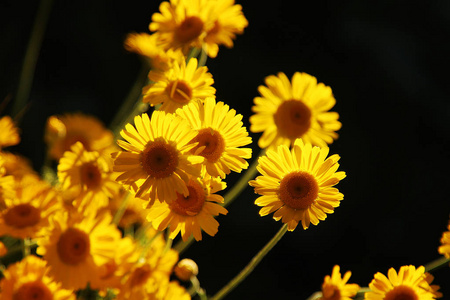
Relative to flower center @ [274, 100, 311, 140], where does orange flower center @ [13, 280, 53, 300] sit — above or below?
below

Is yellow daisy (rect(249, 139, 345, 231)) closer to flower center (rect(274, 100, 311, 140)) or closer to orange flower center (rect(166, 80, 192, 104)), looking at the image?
orange flower center (rect(166, 80, 192, 104))

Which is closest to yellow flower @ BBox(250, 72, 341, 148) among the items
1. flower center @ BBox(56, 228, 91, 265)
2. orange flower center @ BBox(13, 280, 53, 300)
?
flower center @ BBox(56, 228, 91, 265)

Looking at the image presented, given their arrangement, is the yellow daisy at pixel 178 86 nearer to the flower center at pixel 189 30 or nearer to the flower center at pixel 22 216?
the flower center at pixel 189 30

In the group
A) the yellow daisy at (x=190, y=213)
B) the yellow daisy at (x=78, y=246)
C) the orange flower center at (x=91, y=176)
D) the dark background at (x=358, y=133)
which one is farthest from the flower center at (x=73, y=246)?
→ the dark background at (x=358, y=133)

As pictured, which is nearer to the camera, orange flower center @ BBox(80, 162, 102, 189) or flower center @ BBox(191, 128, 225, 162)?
flower center @ BBox(191, 128, 225, 162)

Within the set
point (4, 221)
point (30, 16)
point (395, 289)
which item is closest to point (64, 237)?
point (4, 221)

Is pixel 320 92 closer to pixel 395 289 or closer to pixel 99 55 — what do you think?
pixel 395 289
